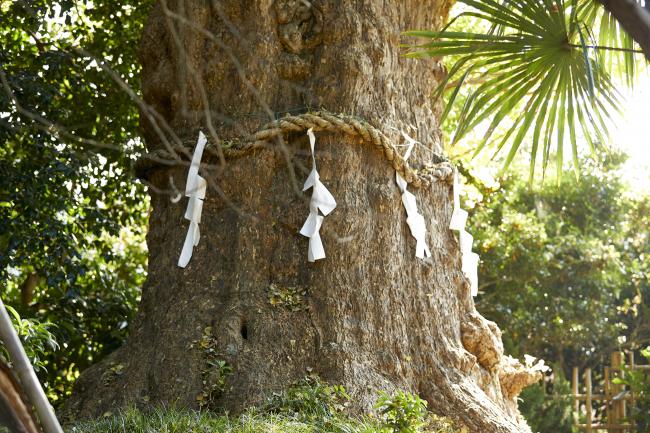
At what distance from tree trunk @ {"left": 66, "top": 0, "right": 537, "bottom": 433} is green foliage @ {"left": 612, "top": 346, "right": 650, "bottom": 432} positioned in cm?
364

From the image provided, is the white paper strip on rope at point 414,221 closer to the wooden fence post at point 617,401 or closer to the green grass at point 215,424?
the green grass at point 215,424

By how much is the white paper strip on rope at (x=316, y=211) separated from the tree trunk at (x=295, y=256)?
0.23ft

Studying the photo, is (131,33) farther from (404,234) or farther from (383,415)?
(383,415)

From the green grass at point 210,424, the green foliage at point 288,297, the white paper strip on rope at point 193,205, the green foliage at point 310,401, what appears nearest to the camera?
the green grass at point 210,424

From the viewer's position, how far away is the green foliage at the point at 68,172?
6457mm

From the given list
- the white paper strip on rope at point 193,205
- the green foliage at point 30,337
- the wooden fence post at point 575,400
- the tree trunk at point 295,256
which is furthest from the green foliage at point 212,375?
the wooden fence post at point 575,400

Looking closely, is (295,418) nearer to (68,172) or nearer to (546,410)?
(68,172)

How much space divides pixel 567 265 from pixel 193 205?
6.95m

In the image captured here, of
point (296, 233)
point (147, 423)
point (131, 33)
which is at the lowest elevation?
point (147, 423)

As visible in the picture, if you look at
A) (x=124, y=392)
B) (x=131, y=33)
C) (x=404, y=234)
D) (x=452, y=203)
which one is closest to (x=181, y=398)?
(x=124, y=392)

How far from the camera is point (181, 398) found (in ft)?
15.0

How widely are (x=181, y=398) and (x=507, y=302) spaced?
22.7 feet

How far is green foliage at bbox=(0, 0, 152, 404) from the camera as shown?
6.46 metres

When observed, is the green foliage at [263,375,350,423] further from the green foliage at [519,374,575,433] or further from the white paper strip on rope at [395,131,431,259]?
the green foliage at [519,374,575,433]
